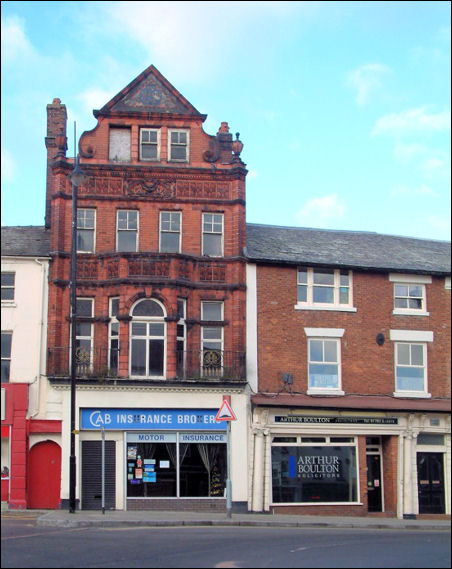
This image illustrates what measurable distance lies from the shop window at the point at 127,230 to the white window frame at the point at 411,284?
9.33m

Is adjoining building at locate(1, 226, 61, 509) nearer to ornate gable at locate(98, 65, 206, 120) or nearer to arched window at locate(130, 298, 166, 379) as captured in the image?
arched window at locate(130, 298, 166, 379)

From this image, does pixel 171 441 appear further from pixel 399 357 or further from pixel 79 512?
pixel 399 357

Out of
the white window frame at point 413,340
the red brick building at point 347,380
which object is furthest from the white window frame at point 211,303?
the white window frame at point 413,340

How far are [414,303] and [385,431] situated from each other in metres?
4.90

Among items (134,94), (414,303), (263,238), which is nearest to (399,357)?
(414,303)

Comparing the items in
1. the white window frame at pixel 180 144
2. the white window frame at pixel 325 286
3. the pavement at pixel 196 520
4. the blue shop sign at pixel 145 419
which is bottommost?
the pavement at pixel 196 520

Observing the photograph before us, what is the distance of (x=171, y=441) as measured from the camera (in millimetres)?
26984

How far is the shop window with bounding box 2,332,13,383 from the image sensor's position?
2717cm

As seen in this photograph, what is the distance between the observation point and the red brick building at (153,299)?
1054 inches

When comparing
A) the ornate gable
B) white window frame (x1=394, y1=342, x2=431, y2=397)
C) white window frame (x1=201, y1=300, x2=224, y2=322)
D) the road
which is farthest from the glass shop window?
the ornate gable

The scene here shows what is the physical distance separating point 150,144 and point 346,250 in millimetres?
8244

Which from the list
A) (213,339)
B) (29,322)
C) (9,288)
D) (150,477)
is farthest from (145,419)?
(9,288)

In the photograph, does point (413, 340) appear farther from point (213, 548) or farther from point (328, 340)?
point (213, 548)

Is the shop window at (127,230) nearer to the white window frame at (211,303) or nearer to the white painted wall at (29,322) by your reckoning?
the white painted wall at (29,322)
